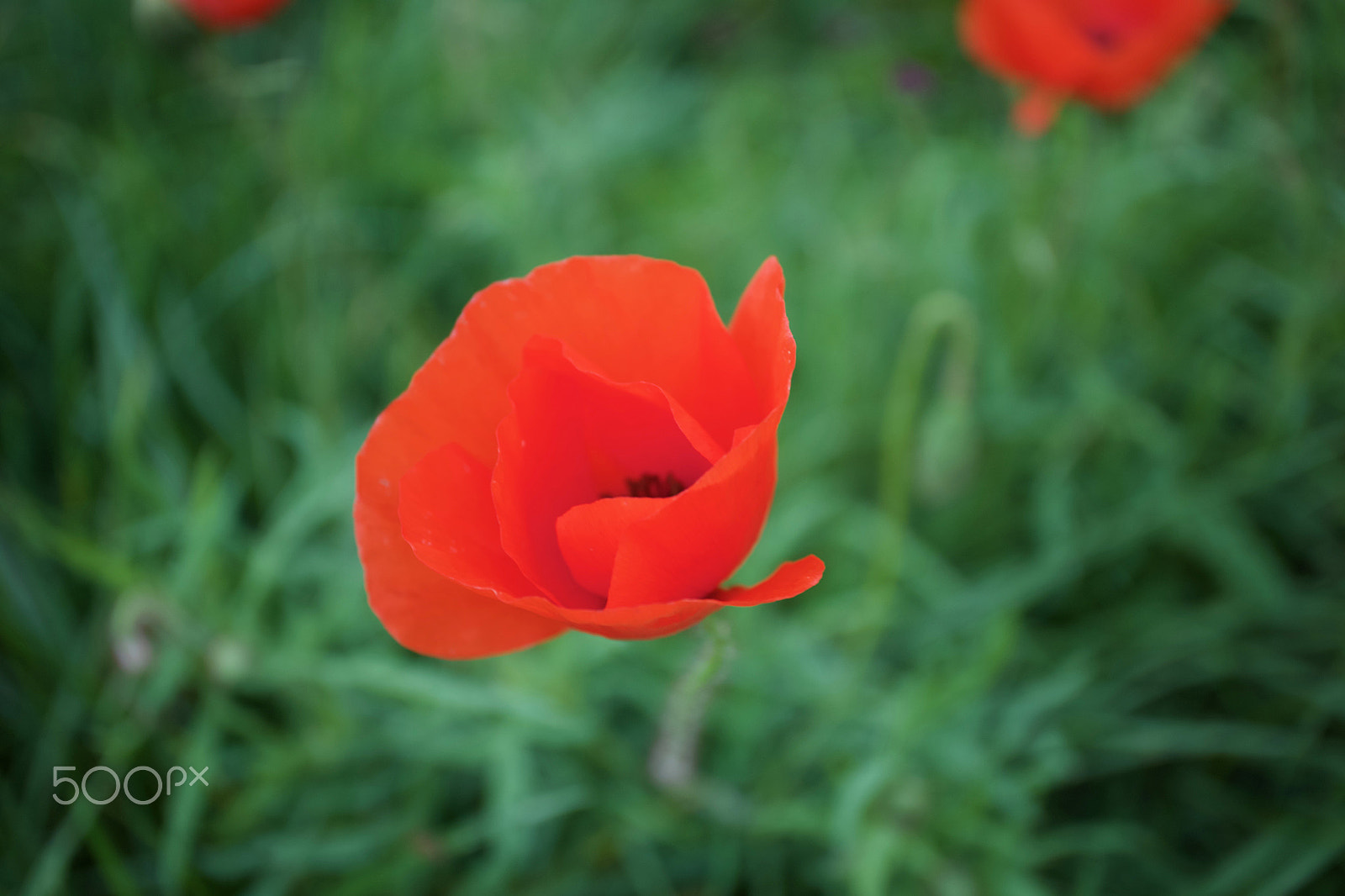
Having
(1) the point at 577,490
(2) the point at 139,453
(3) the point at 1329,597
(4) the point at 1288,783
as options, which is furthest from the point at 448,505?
(3) the point at 1329,597

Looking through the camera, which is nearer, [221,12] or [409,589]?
[409,589]

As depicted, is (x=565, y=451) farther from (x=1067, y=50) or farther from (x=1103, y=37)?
(x=1103, y=37)

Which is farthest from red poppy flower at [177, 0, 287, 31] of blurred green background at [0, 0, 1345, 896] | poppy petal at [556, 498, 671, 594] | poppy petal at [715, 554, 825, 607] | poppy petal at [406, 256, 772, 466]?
poppy petal at [715, 554, 825, 607]

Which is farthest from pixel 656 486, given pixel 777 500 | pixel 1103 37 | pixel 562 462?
pixel 1103 37

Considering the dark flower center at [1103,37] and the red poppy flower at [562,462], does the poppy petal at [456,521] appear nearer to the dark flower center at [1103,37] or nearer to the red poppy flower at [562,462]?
the red poppy flower at [562,462]

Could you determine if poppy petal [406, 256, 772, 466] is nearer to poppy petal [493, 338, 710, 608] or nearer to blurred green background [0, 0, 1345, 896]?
poppy petal [493, 338, 710, 608]

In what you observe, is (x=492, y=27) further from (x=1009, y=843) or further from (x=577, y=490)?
(x=1009, y=843)
